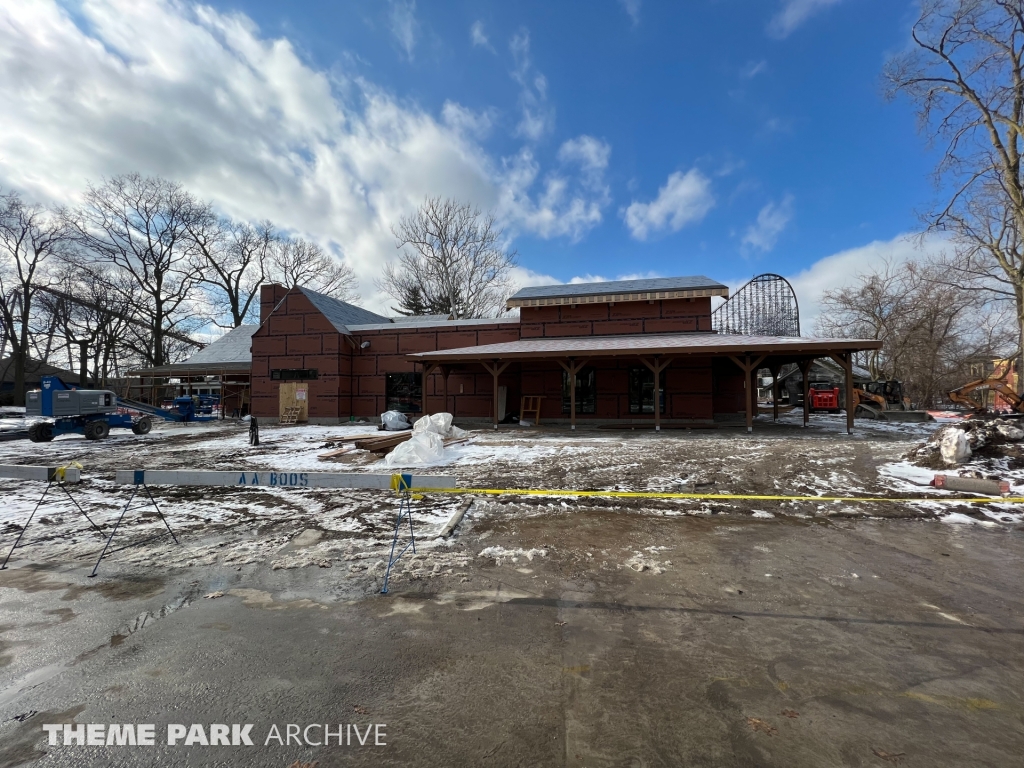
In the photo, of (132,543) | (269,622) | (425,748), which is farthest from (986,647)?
(132,543)

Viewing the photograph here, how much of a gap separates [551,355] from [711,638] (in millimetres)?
12669

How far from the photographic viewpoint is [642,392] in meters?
18.0

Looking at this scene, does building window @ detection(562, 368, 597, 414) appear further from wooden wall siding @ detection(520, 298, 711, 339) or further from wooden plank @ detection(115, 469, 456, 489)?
wooden plank @ detection(115, 469, 456, 489)

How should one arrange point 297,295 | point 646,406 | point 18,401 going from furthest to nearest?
point 18,401 → point 297,295 → point 646,406

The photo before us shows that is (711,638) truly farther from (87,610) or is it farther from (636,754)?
(87,610)

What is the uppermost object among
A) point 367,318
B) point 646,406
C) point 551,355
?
point 367,318

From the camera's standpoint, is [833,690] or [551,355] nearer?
[833,690]

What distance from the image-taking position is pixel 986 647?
2.72 meters

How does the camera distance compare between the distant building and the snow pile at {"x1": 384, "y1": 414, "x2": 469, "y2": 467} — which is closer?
the snow pile at {"x1": 384, "y1": 414, "x2": 469, "y2": 467}

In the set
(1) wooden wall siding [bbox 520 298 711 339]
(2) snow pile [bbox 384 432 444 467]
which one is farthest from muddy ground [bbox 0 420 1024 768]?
(1) wooden wall siding [bbox 520 298 711 339]

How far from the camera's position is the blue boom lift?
13422mm

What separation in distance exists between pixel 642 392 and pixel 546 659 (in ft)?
53.5

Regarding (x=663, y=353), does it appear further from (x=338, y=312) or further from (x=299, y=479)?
(x=338, y=312)

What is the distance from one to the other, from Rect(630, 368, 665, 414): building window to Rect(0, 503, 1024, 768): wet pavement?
13.6 m
